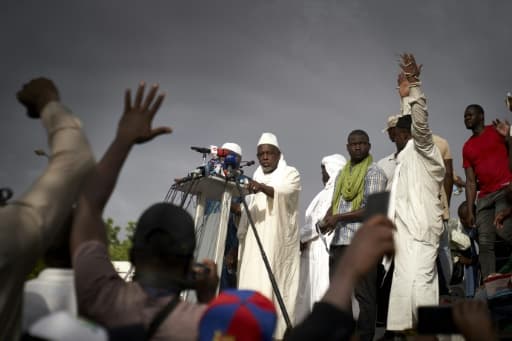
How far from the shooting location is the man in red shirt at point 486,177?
6098mm

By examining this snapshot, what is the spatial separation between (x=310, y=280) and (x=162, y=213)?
227 inches

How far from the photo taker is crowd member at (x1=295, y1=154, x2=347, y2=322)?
7.28 meters

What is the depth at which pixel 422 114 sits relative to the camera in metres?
5.29

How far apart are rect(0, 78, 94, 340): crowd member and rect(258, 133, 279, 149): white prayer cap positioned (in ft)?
19.0

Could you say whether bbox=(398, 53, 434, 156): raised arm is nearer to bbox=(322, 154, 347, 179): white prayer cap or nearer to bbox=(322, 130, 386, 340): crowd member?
bbox=(322, 130, 386, 340): crowd member

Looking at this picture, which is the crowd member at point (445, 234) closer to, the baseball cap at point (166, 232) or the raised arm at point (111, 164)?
the raised arm at point (111, 164)

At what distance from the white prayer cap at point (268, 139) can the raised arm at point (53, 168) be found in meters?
5.77

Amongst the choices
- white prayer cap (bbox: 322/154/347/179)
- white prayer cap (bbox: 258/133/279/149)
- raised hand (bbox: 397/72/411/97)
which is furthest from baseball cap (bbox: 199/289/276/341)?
white prayer cap (bbox: 322/154/347/179)

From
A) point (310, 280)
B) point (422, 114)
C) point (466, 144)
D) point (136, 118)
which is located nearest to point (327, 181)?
point (310, 280)

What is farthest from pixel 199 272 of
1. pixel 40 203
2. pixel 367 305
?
pixel 367 305

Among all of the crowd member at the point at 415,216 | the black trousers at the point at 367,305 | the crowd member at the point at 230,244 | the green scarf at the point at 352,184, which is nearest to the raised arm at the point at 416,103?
the crowd member at the point at 415,216

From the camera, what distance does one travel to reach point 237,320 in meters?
1.54

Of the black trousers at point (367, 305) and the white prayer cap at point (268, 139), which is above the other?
the white prayer cap at point (268, 139)

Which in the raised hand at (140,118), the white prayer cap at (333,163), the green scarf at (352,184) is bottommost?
the raised hand at (140,118)
